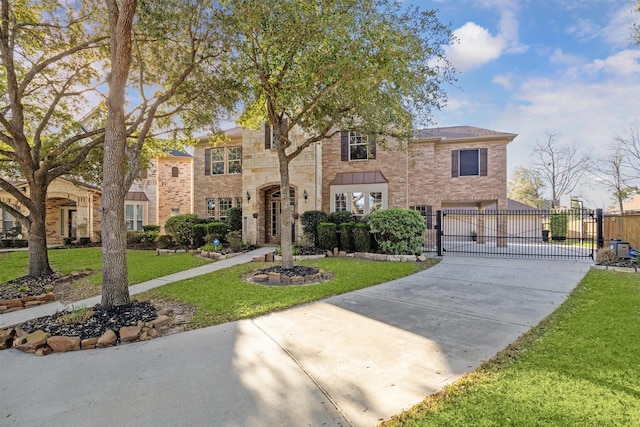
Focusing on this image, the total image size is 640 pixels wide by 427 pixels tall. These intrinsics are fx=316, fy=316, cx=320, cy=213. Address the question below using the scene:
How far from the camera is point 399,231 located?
11359 millimetres

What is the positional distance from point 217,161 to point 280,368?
16923mm

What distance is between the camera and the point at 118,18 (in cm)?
571

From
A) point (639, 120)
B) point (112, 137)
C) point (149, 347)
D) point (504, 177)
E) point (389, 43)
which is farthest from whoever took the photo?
point (639, 120)

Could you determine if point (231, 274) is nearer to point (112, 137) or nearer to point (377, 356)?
point (112, 137)

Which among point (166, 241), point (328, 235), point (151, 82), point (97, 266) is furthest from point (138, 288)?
point (166, 241)

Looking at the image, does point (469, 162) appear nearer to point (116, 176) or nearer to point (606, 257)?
point (606, 257)

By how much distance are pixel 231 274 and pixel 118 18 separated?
6.36 meters

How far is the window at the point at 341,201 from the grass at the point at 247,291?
20.6 feet

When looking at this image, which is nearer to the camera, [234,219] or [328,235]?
[328,235]

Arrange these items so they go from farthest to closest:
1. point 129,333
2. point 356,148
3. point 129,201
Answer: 1. point 129,201
2. point 356,148
3. point 129,333

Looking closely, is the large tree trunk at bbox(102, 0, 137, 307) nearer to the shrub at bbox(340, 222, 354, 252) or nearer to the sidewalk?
the sidewalk

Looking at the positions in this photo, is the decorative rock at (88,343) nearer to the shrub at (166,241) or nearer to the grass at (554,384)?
the grass at (554,384)

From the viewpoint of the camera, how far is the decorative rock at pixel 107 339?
14.1 ft

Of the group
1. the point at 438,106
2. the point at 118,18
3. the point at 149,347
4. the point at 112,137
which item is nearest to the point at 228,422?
the point at 149,347
